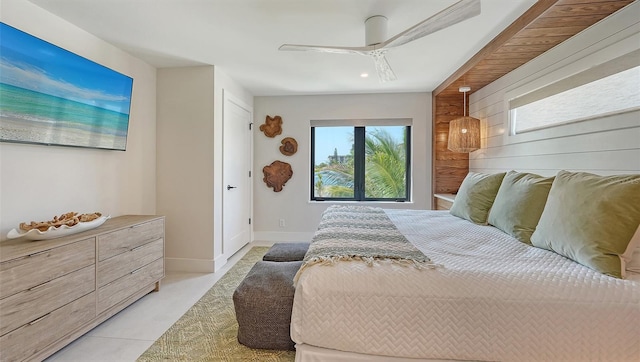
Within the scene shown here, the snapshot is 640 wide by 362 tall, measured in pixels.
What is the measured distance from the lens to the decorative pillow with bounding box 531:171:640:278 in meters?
1.22

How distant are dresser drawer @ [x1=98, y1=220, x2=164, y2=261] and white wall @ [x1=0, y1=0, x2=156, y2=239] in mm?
466

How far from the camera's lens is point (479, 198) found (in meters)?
2.36

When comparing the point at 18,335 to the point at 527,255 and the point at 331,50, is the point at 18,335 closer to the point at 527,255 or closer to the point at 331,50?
the point at 331,50

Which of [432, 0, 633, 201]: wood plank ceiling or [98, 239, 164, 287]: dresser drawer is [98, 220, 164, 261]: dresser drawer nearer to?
[98, 239, 164, 287]: dresser drawer

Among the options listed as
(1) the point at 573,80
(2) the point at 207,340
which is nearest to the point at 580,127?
(1) the point at 573,80

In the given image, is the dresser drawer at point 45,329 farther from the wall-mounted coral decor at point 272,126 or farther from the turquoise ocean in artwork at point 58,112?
the wall-mounted coral decor at point 272,126

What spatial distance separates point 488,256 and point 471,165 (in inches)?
106

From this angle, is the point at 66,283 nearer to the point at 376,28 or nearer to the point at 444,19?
the point at 376,28

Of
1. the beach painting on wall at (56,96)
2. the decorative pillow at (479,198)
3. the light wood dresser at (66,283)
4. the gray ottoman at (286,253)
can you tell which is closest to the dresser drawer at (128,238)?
the light wood dresser at (66,283)

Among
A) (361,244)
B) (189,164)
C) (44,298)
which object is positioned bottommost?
(44,298)

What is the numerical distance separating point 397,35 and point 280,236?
10.8ft

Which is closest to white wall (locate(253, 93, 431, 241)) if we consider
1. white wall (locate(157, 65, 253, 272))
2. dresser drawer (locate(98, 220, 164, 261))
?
white wall (locate(157, 65, 253, 272))

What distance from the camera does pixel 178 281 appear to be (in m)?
2.76

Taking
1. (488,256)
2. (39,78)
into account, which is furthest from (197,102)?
(488,256)
